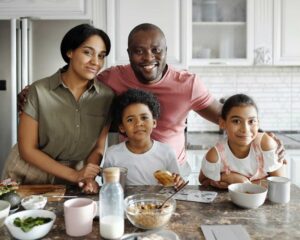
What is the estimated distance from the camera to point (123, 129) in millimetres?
1872

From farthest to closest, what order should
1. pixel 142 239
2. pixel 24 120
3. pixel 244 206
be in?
1. pixel 24 120
2. pixel 244 206
3. pixel 142 239

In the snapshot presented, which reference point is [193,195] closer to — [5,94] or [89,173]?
[89,173]

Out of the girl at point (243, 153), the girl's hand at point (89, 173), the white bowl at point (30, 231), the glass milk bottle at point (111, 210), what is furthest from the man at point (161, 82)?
the white bowl at point (30, 231)

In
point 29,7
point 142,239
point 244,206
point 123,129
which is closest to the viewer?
point 142,239

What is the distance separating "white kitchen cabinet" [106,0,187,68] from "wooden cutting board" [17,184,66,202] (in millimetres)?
1729

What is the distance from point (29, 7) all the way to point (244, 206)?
252 centimetres

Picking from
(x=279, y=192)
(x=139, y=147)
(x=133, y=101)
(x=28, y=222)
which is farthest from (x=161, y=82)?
(x=28, y=222)

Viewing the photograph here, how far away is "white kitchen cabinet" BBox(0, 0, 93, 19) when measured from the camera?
301cm

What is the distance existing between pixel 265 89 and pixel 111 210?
2.81m

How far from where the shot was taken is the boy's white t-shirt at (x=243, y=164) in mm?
1614

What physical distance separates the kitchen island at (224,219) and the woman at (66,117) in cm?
43

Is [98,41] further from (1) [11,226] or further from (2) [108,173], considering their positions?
(1) [11,226]

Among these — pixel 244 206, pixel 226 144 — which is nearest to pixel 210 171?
pixel 226 144

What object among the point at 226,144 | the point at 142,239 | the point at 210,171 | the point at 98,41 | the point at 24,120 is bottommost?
the point at 142,239
